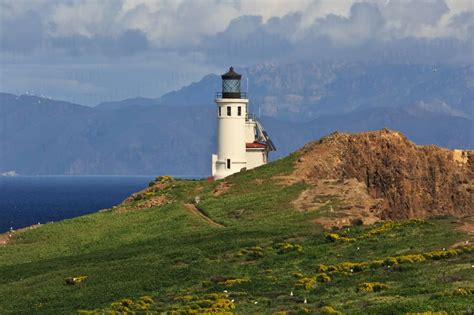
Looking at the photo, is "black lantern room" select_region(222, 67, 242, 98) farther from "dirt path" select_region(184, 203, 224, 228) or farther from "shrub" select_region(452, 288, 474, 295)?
"shrub" select_region(452, 288, 474, 295)

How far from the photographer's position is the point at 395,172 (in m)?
88.1

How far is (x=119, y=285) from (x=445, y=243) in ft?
57.9

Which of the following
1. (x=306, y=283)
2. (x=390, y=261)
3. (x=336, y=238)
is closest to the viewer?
(x=306, y=283)

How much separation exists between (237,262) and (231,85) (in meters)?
49.0

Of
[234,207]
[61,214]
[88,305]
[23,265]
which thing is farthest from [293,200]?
[61,214]

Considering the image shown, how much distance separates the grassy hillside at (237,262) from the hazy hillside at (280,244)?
122 mm

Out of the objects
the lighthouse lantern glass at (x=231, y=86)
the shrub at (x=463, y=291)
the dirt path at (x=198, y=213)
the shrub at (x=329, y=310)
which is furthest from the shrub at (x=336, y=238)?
the lighthouse lantern glass at (x=231, y=86)

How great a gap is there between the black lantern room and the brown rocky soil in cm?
1306

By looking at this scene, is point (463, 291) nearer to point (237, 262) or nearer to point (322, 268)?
point (322, 268)

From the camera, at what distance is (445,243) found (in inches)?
2069

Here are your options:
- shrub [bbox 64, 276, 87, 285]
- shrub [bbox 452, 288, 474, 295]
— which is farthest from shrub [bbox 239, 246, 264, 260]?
shrub [bbox 452, 288, 474, 295]

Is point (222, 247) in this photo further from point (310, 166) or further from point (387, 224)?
point (310, 166)

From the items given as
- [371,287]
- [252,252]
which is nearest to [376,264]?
[371,287]

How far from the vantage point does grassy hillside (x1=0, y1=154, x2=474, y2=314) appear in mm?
41938
